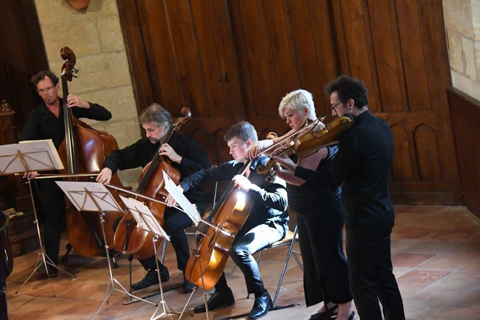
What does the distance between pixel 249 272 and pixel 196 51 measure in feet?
10.8

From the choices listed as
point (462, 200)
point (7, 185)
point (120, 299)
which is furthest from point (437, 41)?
point (7, 185)

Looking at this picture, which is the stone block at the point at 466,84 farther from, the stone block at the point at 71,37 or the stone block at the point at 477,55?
the stone block at the point at 71,37

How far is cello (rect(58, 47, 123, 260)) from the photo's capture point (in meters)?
6.12

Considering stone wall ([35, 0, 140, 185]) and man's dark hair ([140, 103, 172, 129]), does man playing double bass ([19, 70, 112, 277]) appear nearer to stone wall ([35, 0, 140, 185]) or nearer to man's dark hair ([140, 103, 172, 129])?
man's dark hair ([140, 103, 172, 129])

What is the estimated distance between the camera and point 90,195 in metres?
5.08

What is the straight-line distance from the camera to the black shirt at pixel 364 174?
370 cm

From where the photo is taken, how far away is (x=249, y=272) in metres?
4.87

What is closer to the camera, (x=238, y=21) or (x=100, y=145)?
(x=100, y=145)

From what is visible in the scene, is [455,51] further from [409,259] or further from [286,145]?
[286,145]

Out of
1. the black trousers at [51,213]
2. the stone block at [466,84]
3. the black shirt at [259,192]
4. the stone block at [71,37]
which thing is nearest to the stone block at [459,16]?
the stone block at [466,84]

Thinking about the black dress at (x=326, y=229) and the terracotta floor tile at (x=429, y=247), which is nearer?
the black dress at (x=326, y=229)

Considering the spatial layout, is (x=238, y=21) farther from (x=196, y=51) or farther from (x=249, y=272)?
(x=249, y=272)

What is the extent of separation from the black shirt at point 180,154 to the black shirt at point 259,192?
0.73 feet

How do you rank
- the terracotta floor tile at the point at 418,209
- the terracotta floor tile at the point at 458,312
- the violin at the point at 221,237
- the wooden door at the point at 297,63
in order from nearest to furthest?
the terracotta floor tile at the point at 458,312 < the violin at the point at 221,237 < the wooden door at the point at 297,63 < the terracotta floor tile at the point at 418,209
